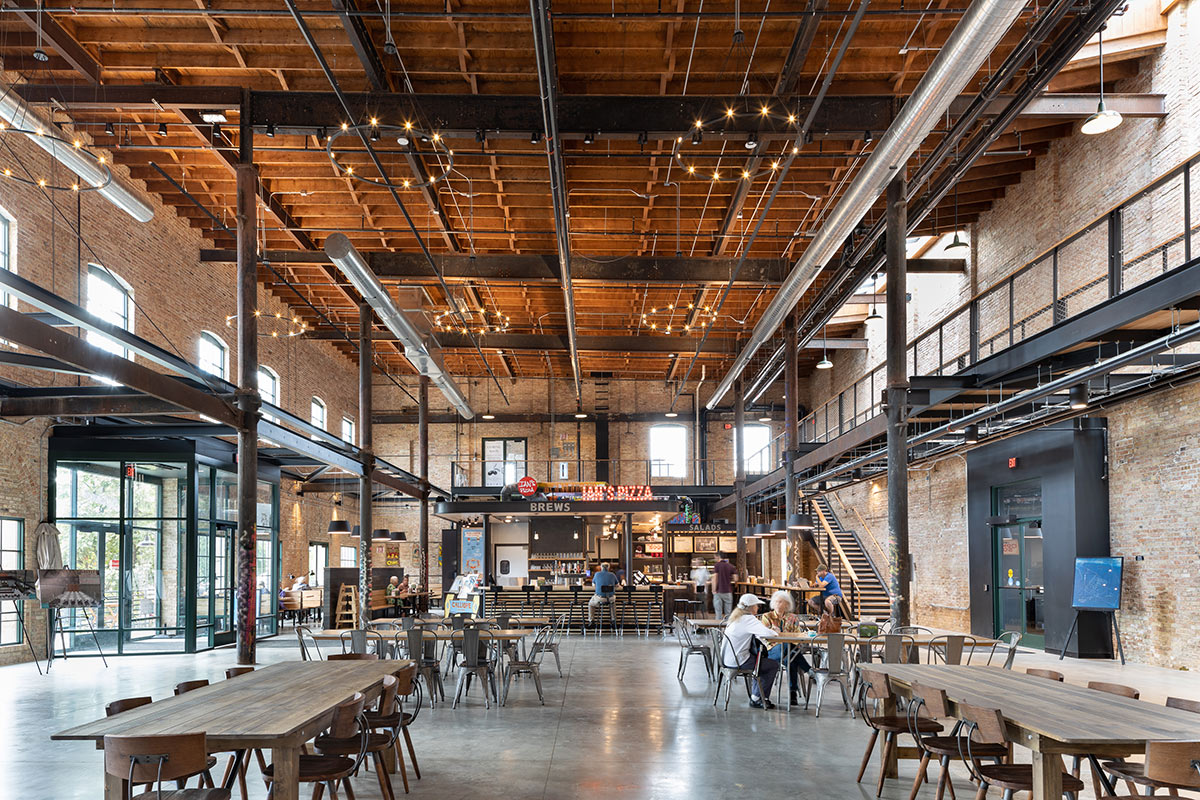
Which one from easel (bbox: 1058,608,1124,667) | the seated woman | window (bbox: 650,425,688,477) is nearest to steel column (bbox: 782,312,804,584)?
easel (bbox: 1058,608,1124,667)

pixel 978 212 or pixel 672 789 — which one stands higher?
pixel 978 212

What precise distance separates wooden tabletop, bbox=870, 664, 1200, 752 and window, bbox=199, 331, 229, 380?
14.6m

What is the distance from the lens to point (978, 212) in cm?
1664

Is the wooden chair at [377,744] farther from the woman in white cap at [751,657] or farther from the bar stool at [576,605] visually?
the bar stool at [576,605]

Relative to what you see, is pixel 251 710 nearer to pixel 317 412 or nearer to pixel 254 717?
pixel 254 717

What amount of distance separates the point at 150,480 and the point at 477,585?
774cm

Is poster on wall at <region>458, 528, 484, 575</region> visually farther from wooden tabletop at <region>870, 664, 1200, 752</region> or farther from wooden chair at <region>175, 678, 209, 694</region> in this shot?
wooden tabletop at <region>870, 664, 1200, 752</region>

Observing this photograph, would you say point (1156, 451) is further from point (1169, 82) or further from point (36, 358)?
point (36, 358)

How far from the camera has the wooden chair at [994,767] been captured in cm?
446

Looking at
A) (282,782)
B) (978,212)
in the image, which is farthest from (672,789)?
(978,212)

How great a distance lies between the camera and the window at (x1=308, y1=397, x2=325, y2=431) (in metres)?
24.1

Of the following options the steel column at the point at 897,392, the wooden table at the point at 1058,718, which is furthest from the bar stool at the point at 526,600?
the wooden table at the point at 1058,718

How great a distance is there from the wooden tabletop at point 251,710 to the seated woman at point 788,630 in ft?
15.3

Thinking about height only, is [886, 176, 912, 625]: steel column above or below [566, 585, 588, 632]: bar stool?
above
